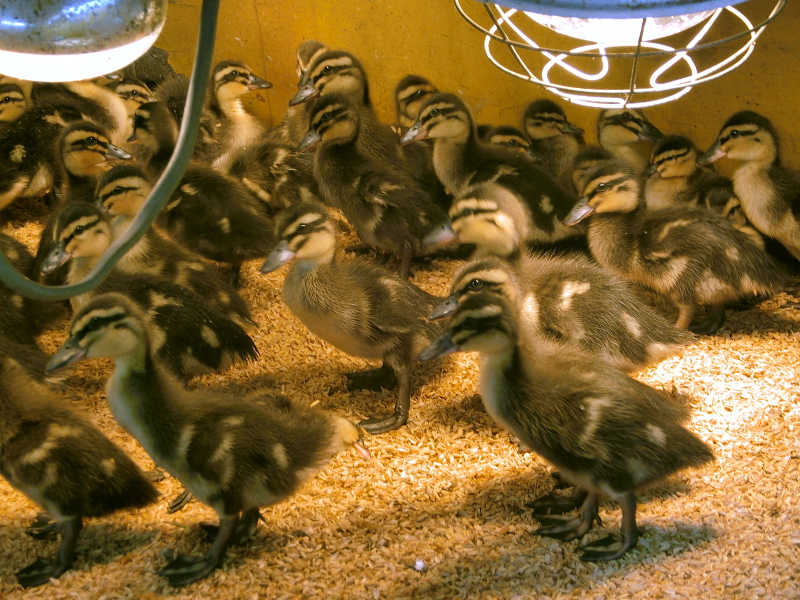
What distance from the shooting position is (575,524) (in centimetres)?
243

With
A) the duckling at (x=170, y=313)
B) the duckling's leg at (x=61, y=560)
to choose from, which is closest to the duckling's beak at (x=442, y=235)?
the duckling at (x=170, y=313)

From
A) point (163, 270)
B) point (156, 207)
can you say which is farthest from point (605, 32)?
point (163, 270)

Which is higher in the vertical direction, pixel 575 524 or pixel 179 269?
pixel 179 269

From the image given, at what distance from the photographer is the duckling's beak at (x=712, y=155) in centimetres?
366

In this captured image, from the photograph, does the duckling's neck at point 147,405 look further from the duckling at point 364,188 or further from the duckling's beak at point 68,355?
the duckling at point 364,188

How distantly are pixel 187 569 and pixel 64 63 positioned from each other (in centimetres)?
147

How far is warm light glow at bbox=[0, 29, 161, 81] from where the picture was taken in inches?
48.0

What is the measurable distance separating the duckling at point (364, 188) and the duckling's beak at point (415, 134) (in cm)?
15

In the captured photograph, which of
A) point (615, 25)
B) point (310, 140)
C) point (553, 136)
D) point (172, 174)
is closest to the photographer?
point (172, 174)

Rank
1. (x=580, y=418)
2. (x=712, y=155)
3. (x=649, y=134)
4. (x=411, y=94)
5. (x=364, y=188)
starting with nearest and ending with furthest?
1. (x=580, y=418)
2. (x=712, y=155)
3. (x=364, y=188)
4. (x=649, y=134)
5. (x=411, y=94)

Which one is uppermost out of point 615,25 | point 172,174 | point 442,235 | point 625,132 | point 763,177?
point 615,25

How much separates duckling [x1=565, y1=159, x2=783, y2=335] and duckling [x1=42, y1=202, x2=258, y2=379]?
145 cm

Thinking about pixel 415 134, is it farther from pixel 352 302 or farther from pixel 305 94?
pixel 352 302

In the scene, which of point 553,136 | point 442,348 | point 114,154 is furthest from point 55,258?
point 553,136
